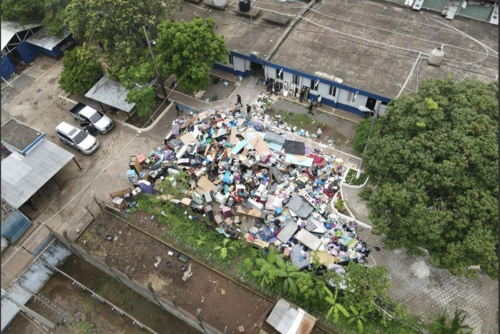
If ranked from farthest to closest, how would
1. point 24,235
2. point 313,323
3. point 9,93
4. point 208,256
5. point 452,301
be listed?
point 9,93
point 24,235
point 208,256
point 452,301
point 313,323

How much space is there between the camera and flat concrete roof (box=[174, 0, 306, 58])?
28.5 meters

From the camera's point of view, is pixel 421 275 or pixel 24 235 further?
pixel 24 235

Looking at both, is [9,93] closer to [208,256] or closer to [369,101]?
[208,256]

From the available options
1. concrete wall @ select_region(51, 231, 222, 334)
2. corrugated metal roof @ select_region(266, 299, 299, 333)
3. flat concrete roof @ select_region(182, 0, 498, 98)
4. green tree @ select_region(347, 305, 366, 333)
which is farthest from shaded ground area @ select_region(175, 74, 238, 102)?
green tree @ select_region(347, 305, 366, 333)

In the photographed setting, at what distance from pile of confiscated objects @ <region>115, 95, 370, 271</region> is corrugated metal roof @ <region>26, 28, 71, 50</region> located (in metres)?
15.3

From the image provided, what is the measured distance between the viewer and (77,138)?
25.4 meters

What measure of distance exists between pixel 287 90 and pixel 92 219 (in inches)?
671

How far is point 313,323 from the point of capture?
16750 millimetres

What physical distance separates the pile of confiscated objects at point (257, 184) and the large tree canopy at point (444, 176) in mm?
3832

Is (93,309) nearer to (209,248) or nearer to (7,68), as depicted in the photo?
(209,248)

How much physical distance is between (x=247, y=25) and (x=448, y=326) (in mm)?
25490

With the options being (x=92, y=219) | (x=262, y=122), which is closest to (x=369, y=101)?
(x=262, y=122)

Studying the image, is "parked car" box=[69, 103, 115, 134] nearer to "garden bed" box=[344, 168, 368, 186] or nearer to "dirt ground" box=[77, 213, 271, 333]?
"dirt ground" box=[77, 213, 271, 333]

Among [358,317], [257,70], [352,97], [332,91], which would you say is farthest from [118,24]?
[358,317]
